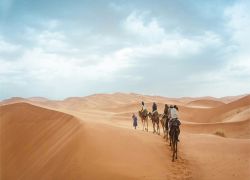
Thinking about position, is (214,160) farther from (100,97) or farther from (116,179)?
(100,97)

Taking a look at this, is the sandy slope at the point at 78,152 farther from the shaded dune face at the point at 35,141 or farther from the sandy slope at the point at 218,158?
the sandy slope at the point at 218,158

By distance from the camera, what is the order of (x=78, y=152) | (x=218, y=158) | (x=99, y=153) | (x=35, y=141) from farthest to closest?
(x=35, y=141)
(x=218, y=158)
(x=78, y=152)
(x=99, y=153)

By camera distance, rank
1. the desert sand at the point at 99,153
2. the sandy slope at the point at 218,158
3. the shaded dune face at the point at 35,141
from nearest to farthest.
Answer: the sandy slope at the point at 218,158, the desert sand at the point at 99,153, the shaded dune face at the point at 35,141

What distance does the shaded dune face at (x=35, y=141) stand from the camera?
2094 cm

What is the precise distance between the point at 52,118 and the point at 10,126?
15.6 feet

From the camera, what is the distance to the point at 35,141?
2773 cm

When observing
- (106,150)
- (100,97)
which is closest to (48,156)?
(106,150)

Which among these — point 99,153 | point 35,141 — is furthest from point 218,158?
point 35,141

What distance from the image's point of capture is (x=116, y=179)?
52.2 feet

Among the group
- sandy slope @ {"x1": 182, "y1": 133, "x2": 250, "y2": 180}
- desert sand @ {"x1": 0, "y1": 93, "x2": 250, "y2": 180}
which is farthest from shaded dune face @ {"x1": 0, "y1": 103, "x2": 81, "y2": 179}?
sandy slope @ {"x1": 182, "y1": 133, "x2": 250, "y2": 180}

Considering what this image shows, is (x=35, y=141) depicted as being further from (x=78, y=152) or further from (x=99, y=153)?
(x=99, y=153)

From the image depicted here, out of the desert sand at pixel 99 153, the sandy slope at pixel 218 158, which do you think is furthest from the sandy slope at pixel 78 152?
the sandy slope at pixel 218 158

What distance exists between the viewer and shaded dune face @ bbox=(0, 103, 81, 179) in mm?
20938

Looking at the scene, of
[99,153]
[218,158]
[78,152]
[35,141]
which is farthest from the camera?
[35,141]
